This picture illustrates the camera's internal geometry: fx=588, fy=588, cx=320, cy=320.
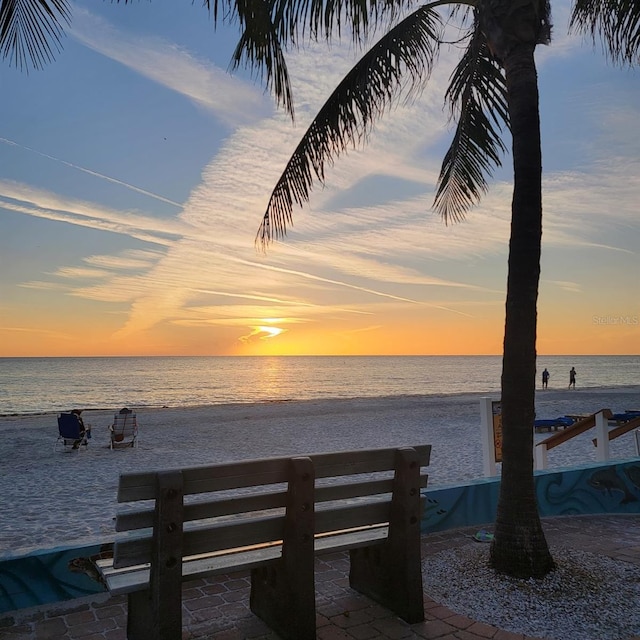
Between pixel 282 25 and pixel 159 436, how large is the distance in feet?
53.0

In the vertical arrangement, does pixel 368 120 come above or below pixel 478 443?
above

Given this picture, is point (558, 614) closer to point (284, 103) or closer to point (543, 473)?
point (543, 473)

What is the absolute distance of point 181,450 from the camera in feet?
50.8

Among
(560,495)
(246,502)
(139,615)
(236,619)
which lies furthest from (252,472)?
(560,495)

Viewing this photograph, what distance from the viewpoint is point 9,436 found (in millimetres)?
18875

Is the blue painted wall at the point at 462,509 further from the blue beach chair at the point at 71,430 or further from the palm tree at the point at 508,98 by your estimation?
the blue beach chair at the point at 71,430

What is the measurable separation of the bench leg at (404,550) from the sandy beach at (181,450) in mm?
2034

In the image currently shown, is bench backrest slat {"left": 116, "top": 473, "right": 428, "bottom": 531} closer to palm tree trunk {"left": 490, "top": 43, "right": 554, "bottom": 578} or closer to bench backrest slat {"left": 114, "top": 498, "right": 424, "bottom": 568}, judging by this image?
bench backrest slat {"left": 114, "top": 498, "right": 424, "bottom": 568}

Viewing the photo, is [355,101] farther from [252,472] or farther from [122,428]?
[122,428]

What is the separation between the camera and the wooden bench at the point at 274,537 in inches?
111

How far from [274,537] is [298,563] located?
0.62 feet

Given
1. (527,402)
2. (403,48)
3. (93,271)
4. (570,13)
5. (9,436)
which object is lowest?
(9,436)

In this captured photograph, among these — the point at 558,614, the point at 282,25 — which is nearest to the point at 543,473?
the point at 558,614

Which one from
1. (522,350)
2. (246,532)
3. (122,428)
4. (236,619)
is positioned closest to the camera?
(246,532)
